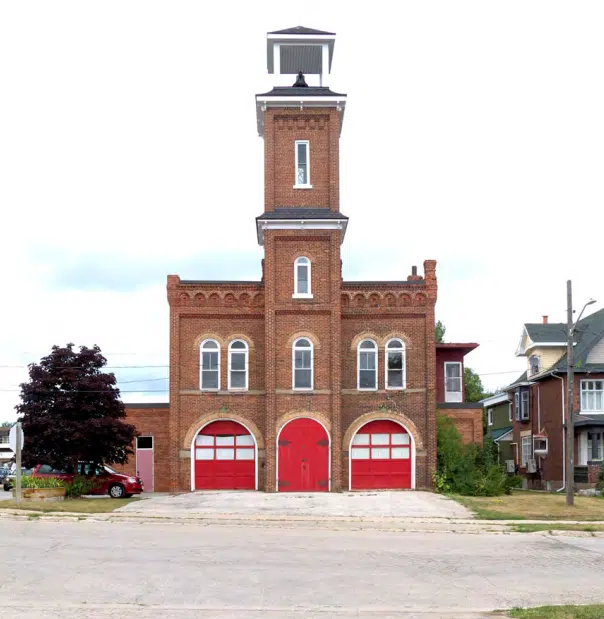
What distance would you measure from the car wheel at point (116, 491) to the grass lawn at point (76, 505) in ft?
7.22

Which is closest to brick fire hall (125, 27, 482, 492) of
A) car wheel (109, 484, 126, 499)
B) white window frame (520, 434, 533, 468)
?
car wheel (109, 484, 126, 499)

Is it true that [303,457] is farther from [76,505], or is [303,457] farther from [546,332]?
[546,332]

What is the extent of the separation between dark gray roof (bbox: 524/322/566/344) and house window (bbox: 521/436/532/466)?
6.49 meters

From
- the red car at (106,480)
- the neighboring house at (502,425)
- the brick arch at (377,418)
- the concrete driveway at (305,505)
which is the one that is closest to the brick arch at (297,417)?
the brick arch at (377,418)

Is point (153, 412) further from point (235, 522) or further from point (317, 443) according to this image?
point (235, 522)

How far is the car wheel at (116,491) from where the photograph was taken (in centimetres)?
3638

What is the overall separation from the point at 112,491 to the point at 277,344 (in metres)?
8.83

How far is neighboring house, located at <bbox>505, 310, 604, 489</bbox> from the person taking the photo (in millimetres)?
46062

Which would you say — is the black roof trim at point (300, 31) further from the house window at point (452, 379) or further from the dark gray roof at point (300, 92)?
the house window at point (452, 379)

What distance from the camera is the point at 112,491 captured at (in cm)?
3641

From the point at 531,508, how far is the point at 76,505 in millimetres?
15418

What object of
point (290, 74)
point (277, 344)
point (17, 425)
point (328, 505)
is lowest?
point (328, 505)

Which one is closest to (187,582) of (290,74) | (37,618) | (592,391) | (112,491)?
(37,618)

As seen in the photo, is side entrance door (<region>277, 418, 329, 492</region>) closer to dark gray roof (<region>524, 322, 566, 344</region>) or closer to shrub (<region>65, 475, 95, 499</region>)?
shrub (<region>65, 475, 95, 499</region>)
